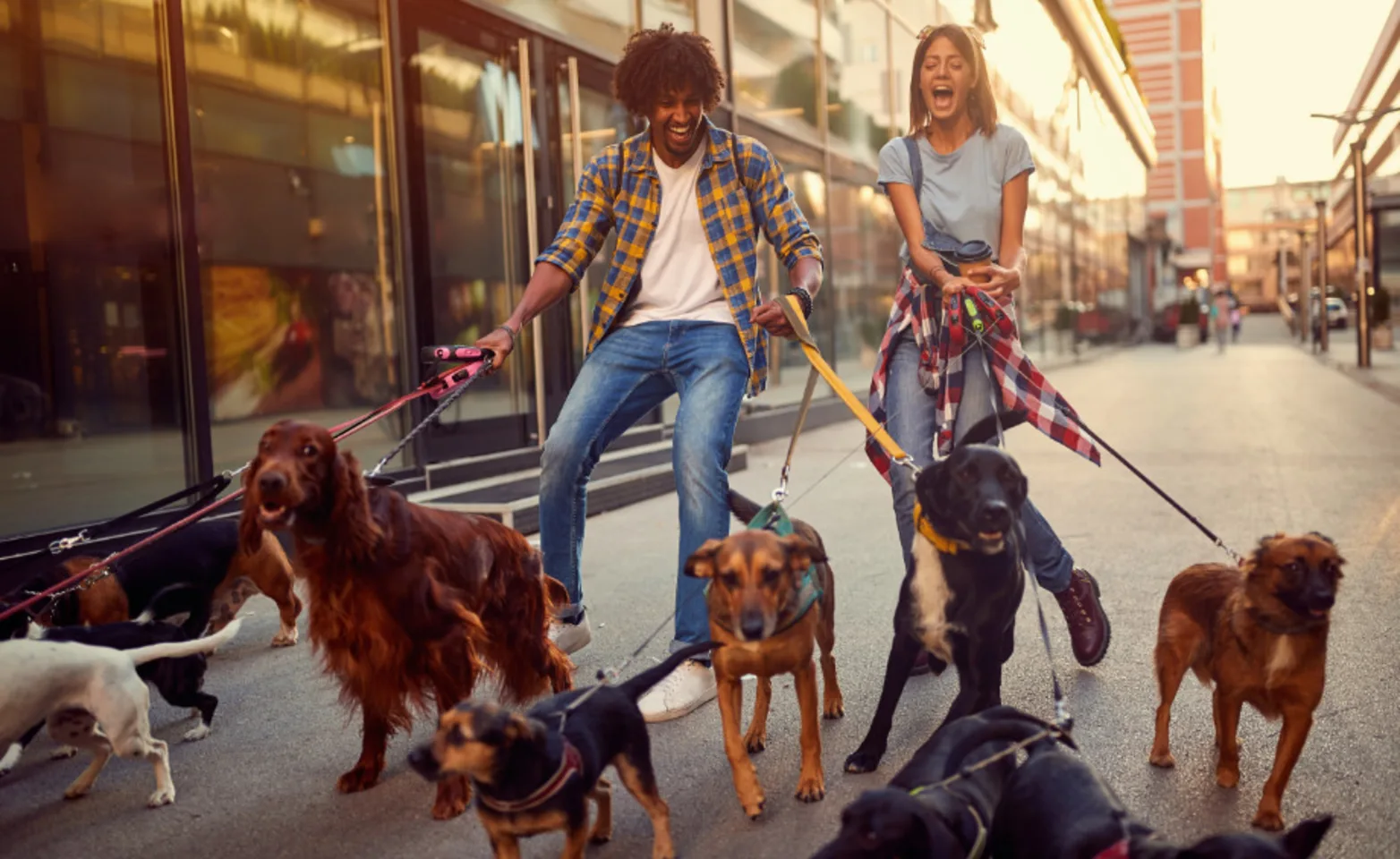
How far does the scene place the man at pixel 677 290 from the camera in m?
3.98

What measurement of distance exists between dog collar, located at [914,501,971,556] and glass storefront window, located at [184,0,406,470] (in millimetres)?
5528

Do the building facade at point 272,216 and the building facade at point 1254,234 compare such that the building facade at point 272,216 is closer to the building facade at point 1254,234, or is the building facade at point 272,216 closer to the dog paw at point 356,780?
the dog paw at point 356,780

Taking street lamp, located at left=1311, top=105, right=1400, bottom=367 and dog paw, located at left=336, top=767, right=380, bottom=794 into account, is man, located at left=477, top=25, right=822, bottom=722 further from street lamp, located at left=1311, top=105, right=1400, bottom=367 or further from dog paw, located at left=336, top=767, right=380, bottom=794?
street lamp, located at left=1311, top=105, right=1400, bottom=367

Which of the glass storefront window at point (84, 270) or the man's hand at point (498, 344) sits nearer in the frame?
the man's hand at point (498, 344)

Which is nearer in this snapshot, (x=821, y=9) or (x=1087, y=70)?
(x=821, y=9)

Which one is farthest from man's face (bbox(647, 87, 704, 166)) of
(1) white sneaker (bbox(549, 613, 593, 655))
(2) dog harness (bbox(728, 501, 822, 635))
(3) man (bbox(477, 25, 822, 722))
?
(1) white sneaker (bbox(549, 613, 593, 655))

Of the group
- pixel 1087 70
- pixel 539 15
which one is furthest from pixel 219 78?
pixel 1087 70

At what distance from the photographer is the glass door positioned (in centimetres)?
866

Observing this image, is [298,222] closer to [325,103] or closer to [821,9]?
[325,103]

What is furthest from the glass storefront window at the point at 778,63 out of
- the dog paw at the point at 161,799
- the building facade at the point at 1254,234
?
the building facade at the point at 1254,234

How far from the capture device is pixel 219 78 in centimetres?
777

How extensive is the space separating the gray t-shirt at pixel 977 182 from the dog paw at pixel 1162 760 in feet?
5.69

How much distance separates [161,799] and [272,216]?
5867mm

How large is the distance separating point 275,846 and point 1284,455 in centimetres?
979
